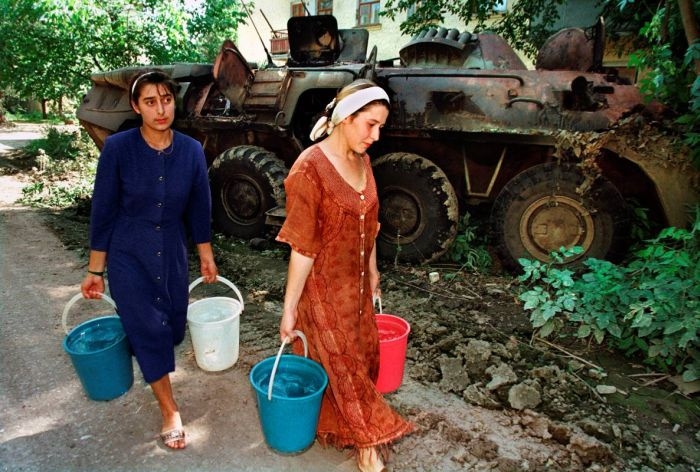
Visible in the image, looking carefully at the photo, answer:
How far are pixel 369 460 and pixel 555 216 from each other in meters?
3.23

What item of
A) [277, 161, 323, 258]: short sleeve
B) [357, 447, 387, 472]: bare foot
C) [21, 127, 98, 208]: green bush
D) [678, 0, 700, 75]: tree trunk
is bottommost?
[357, 447, 387, 472]: bare foot

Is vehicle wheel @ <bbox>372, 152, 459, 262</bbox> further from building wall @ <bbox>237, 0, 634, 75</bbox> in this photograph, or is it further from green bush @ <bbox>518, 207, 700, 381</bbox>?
building wall @ <bbox>237, 0, 634, 75</bbox>

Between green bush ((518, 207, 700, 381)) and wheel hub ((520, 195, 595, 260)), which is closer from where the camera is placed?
green bush ((518, 207, 700, 381))

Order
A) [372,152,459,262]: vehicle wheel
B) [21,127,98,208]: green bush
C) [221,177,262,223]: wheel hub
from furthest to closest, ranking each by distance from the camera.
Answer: [21,127,98,208]: green bush < [221,177,262,223]: wheel hub < [372,152,459,262]: vehicle wheel

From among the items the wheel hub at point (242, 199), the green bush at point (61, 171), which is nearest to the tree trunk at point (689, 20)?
the wheel hub at point (242, 199)

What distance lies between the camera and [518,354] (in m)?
3.35

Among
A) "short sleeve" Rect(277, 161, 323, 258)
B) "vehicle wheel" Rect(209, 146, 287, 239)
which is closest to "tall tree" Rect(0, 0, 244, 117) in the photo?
"vehicle wheel" Rect(209, 146, 287, 239)

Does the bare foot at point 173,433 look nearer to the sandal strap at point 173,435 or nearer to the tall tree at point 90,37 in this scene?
the sandal strap at point 173,435

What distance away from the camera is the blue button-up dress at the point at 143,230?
223 cm

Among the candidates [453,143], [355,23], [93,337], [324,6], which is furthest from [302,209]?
[324,6]

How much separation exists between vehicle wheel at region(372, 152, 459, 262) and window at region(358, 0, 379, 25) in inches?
520

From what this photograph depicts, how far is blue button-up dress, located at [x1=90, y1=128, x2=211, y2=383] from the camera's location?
2.23 metres

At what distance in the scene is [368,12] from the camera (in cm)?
1669

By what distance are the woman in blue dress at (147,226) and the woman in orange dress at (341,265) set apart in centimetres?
70
